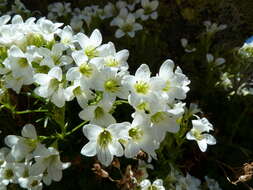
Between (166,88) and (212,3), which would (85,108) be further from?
(212,3)

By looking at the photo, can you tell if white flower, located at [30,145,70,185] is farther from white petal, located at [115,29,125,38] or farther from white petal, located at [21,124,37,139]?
white petal, located at [115,29,125,38]

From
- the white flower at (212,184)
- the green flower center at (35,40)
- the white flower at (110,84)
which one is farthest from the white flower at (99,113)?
the white flower at (212,184)

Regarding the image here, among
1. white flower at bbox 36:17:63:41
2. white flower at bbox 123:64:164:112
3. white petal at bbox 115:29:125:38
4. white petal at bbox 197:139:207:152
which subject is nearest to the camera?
white flower at bbox 123:64:164:112

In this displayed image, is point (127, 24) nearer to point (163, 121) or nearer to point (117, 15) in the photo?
point (117, 15)

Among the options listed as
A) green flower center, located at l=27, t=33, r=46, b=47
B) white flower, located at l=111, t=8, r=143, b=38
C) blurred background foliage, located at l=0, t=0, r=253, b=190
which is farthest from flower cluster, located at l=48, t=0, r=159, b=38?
green flower center, located at l=27, t=33, r=46, b=47

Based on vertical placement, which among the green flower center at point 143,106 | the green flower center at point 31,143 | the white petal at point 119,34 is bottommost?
the white petal at point 119,34

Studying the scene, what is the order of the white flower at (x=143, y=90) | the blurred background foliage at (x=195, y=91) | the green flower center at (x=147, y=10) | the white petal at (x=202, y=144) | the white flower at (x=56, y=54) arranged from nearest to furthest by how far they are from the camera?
the white flower at (x=143, y=90) → the white flower at (x=56, y=54) → the white petal at (x=202, y=144) → the blurred background foliage at (x=195, y=91) → the green flower center at (x=147, y=10)

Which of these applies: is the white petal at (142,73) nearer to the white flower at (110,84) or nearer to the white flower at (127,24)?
the white flower at (110,84)
